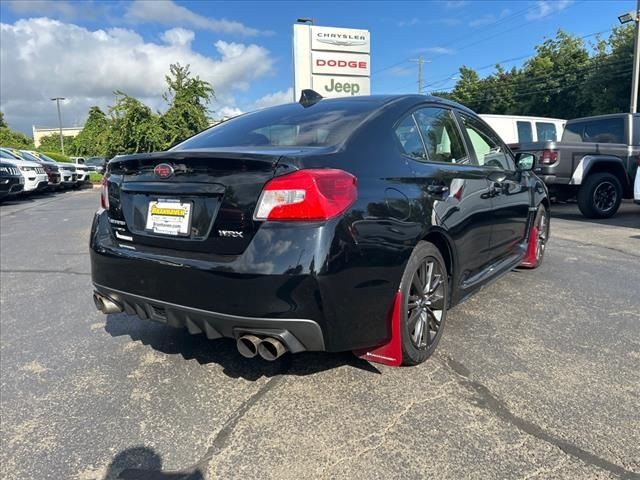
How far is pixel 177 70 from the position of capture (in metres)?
16.9

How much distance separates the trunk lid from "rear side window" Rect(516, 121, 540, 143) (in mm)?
12851

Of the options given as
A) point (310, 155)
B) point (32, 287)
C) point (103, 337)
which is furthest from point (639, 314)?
point (32, 287)

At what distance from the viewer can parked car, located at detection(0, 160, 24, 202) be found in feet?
44.3

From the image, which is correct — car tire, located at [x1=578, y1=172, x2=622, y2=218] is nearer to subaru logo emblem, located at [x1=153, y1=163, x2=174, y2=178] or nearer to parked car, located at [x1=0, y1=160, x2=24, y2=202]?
subaru logo emblem, located at [x1=153, y1=163, x2=174, y2=178]

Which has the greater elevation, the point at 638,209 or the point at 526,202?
the point at 526,202

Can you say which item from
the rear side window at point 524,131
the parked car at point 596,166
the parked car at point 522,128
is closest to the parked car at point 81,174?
the parked car at point 522,128

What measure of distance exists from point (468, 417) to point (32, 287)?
4.47m

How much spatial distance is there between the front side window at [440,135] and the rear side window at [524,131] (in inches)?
445

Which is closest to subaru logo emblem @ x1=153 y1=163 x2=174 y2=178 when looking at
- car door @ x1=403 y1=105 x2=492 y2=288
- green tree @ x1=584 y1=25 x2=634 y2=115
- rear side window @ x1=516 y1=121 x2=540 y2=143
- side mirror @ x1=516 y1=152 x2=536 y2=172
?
car door @ x1=403 y1=105 x2=492 y2=288

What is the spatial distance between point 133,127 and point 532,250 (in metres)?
15.4

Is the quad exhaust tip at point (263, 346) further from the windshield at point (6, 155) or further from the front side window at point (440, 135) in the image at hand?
the windshield at point (6, 155)

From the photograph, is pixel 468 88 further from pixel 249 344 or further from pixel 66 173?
pixel 249 344

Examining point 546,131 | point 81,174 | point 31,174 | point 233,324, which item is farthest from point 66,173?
point 233,324

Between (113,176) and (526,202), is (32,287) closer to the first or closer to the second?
(113,176)
